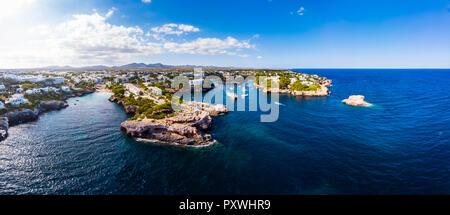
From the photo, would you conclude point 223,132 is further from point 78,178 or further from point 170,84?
point 170,84

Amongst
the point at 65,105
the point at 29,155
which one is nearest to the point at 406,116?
the point at 29,155

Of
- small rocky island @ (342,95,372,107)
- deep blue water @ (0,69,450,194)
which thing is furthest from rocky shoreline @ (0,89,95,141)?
small rocky island @ (342,95,372,107)

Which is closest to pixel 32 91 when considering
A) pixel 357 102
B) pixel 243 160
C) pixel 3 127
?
pixel 3 127

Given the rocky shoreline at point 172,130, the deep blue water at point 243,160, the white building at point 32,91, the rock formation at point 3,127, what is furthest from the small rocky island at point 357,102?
the white building at point 32,91

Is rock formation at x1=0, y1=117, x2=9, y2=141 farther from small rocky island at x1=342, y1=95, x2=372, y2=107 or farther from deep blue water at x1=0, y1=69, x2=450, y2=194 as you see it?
small rocky island at x1=342, y1=95, x2=372, y2=107

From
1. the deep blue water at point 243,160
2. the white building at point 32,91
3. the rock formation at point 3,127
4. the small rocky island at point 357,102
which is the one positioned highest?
the white building at point 32,91

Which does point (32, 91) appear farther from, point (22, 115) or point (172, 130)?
point (172, 130)

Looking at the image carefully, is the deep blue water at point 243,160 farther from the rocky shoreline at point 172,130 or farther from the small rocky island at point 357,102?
the small rocky island at point 357,102

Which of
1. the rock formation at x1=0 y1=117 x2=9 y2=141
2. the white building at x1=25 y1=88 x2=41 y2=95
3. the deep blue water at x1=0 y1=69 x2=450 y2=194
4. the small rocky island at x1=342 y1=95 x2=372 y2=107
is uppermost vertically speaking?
the white building at x1=25 y1=88 x2=41 y2=95
